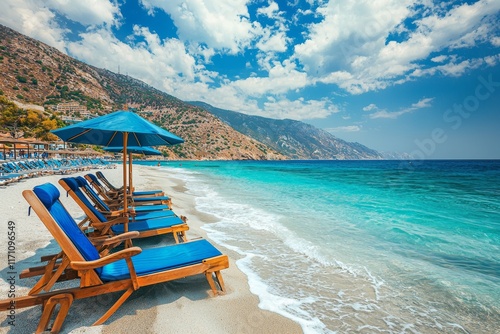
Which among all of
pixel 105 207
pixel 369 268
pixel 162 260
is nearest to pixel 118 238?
pixel 162 260

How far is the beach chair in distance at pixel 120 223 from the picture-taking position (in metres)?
4.41

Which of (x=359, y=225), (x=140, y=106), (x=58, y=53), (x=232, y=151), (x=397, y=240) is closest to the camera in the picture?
(x=397, y=240)

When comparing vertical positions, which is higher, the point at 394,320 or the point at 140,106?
the point at 140,106

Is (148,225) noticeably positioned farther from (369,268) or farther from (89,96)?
(89,96)

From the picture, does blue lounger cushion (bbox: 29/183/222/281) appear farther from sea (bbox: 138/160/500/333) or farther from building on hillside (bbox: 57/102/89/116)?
building on hillside (bbox: 57/102/89/116)

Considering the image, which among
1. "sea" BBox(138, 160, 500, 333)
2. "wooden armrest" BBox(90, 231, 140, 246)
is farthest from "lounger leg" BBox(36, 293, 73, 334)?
"sea" BBox(138, 160, 500, 333)

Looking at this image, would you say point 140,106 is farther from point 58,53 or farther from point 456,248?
point 456,248

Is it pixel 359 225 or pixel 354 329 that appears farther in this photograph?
Answer: pixel 359 225

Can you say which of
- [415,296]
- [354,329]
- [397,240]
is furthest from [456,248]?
[354,329]

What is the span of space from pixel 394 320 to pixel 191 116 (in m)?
108

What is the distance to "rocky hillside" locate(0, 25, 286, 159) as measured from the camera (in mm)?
60031

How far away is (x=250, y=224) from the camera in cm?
744

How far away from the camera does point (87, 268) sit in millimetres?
2475

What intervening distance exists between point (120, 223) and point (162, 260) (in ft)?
7.17
